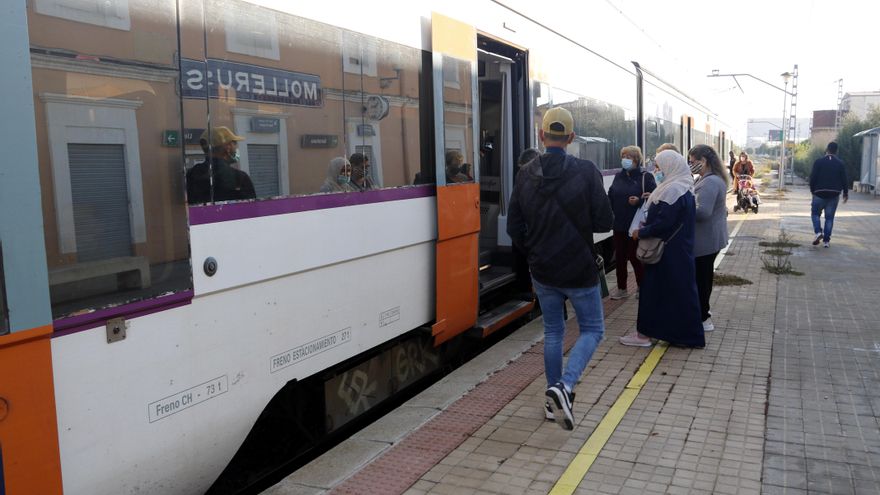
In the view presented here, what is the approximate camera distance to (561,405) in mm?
4418

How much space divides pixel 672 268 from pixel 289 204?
360 centimetres

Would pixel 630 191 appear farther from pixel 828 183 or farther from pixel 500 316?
pixel 828 183

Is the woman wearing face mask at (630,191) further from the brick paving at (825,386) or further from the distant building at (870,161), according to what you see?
the distant building at (870,161)

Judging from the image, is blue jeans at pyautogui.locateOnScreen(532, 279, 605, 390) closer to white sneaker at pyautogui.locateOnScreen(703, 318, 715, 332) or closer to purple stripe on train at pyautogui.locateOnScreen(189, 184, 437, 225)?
purple stripe on train at pyautogui.locateOnScreen(189, 184, 437, 225)

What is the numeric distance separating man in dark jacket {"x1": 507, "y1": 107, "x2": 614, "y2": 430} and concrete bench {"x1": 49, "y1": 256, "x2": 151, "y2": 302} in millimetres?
2325

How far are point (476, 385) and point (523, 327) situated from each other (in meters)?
1.95

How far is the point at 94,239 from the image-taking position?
9.46 ft

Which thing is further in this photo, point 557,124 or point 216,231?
point 557,124

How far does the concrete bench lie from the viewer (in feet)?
8.96

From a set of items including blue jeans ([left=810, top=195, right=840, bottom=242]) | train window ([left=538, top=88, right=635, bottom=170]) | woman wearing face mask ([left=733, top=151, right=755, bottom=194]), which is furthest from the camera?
woman wearing face mask ([left=733, top=151, right=755, bottom=194])

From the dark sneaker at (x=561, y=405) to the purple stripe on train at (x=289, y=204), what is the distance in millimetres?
1569

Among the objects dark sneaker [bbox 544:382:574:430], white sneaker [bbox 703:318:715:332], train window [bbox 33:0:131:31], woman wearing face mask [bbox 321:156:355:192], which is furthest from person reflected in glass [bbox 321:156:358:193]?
white sneaker [bbox 703:318:715:332]

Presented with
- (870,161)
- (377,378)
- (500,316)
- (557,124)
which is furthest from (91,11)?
(870,161)

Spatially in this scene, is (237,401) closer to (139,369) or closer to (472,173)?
(139,369)
